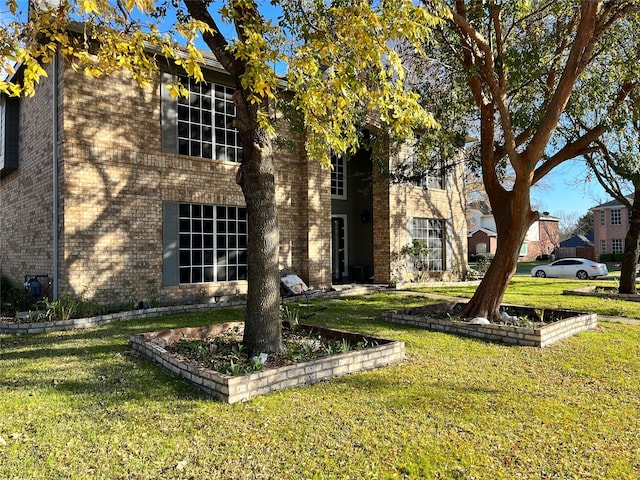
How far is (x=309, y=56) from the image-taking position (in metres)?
5.40

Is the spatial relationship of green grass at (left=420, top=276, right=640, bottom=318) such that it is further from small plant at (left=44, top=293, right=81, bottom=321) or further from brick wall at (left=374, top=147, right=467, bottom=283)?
small plant at (left=44, top=293, right=81, bottom=321)

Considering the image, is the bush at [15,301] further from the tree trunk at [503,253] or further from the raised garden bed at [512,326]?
the tree trunk at [503,253]

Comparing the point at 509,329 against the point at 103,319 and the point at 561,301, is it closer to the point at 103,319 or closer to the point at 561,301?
the point at 561,301

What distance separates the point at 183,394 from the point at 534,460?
3.33m

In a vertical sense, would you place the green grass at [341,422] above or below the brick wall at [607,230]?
below

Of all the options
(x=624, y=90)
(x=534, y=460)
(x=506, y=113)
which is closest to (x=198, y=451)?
(x=534, y=460)

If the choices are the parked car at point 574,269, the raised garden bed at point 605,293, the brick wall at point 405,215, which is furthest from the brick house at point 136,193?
the parked car at point 574,269

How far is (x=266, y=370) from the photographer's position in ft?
16.4

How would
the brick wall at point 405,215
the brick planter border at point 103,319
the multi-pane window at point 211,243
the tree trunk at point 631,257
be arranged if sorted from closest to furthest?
the brick planter border at point 103,319
the multi-pane window at point 211,243
the tree trunk at point 631,257
the brick wall at point 405,215

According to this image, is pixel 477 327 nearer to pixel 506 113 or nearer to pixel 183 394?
pixel 506 113

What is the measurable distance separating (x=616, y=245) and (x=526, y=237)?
8202mm

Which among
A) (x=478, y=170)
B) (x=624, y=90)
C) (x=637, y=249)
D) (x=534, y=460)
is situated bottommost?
(x=534, y=460)

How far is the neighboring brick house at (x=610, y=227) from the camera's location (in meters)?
44.5

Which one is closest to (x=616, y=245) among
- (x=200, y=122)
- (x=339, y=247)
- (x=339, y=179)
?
(x=339, y=247)
